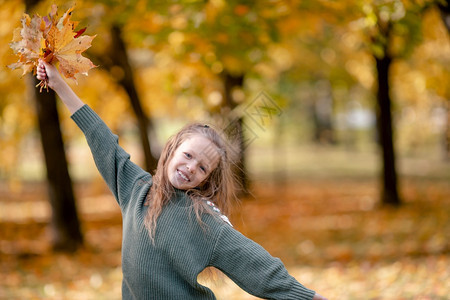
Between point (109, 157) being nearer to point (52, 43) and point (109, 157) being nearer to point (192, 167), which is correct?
point (192, 167)

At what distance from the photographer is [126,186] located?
2.21m

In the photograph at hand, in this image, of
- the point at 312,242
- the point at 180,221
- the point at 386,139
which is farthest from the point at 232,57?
the point at 386,139

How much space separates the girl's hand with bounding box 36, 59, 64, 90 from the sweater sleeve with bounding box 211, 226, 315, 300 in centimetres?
105

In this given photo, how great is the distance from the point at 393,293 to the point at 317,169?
13.9m

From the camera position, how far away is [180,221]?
6.42ft

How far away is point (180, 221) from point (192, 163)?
25 centimetres

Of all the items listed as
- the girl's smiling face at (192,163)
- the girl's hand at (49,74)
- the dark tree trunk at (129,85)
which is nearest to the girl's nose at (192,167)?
the girl's smiling face at (192,163)

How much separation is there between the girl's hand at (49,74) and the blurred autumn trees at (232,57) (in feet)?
2.70

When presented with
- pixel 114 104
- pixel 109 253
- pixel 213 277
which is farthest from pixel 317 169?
pixel 213 277

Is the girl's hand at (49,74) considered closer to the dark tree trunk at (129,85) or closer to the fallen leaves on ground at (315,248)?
the fallen leaves on ground at (315,248)

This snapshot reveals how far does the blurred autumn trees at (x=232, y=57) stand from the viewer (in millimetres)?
5191

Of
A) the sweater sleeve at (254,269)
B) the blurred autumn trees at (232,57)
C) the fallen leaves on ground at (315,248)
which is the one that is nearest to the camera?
the sweater sleeve at (254,269)

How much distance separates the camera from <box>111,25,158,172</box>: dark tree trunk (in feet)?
28.1

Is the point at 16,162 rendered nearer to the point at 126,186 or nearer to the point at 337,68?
the point at 337,68
